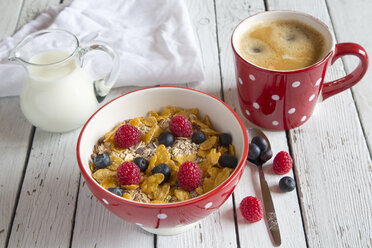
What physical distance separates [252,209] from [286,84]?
0.93 ft

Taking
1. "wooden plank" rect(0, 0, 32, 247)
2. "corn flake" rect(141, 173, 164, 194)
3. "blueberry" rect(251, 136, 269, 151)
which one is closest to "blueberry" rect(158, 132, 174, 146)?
"corn flake" rect(141, 173, 164, 194)

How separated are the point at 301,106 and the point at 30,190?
25.6 inches

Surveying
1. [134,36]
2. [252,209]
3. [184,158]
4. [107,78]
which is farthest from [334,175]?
[134,36]

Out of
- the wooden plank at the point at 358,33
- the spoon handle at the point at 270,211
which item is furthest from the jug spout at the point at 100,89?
the wooden plank at the point at 358,33

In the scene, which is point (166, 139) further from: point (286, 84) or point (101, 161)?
point (286, 84)

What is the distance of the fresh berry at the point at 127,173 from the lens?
32.0 inches

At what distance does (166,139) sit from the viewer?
2.98 ft

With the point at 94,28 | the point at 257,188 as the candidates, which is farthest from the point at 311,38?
the point at 94,28

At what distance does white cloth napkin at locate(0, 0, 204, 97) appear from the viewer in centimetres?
118

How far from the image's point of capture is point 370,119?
1.08 meters

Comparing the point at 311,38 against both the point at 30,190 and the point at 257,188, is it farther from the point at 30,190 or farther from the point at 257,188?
the point at 30,190

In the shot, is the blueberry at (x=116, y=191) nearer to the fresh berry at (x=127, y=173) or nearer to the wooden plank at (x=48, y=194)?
the fresh berry at (x=127, y=173)

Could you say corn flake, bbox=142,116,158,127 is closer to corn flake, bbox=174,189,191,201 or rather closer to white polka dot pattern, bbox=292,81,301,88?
corn flake, bbox=174,189,191,201

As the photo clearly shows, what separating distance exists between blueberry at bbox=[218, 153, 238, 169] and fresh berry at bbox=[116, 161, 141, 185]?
168mm
